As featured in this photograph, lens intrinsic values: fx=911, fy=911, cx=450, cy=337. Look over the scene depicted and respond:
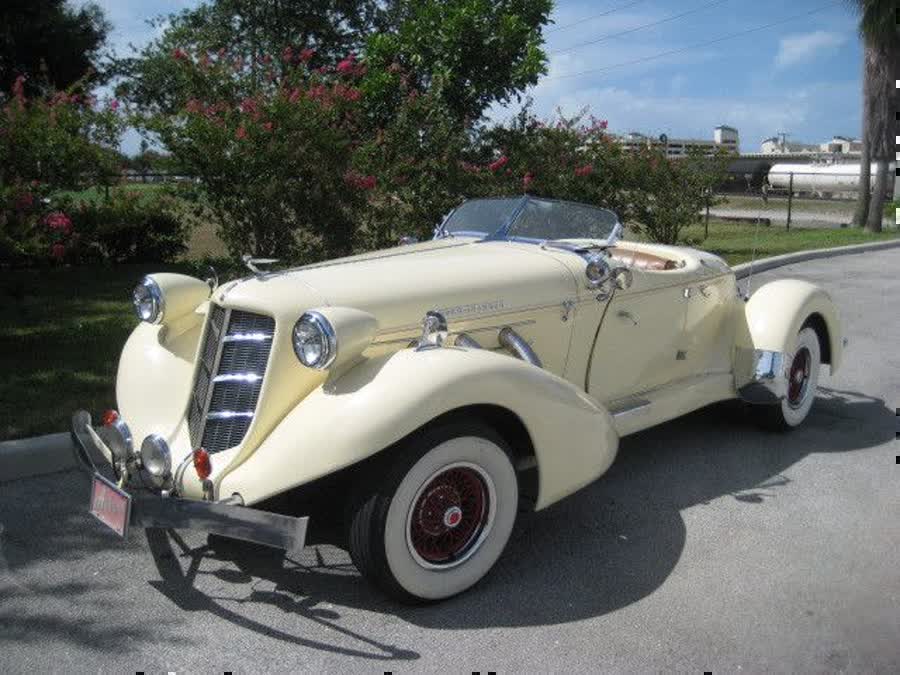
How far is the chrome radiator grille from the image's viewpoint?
3609 mm

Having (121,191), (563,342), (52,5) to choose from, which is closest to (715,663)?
(563,342)

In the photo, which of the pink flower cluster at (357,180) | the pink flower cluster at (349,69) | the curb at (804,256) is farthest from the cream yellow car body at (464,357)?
the curb at (804,256)

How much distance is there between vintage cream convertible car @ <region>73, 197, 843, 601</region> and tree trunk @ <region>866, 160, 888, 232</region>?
18085 millimetres

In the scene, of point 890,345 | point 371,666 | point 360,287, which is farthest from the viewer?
point 890,345

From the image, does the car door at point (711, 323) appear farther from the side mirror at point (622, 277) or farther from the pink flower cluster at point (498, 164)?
the pink flower cluster at point (498, 164)

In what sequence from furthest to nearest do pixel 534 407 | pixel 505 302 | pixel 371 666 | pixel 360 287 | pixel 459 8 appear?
pixel 459 8
pixel 505 302
pixel 360 287
pixel 534 407
pixel 371 666

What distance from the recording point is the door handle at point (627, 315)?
469 centimetres

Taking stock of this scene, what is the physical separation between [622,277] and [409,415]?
70.0 inches

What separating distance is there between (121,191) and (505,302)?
23.8 feet

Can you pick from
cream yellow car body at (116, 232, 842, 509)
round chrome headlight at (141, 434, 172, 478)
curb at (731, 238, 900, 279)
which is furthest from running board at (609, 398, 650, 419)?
curb at (731, 238, 900, 279)

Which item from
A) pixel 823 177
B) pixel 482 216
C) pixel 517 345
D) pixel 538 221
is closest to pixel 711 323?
pixel 538 221

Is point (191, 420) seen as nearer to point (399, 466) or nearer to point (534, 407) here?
point (399, 466)

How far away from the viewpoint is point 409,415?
→ 10.7 ft

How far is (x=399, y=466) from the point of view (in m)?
3.30
